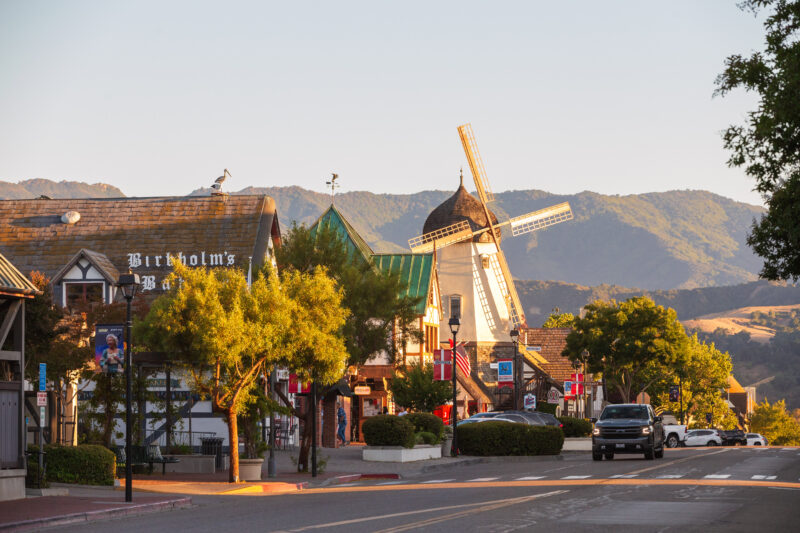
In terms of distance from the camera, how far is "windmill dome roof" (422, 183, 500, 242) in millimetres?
86500

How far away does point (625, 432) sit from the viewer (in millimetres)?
42250

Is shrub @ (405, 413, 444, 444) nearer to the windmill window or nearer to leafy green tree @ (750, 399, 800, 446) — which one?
the windmill window

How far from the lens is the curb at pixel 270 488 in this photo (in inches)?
1113

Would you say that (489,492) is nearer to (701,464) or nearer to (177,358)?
(177,358)

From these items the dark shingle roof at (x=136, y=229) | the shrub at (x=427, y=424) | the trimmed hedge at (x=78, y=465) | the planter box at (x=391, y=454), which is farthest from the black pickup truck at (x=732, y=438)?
the trimmed hedge at (x=78, y=465)

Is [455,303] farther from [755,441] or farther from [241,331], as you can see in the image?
[241,331]

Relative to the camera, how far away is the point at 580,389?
215ft

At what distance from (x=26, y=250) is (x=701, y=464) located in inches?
1136

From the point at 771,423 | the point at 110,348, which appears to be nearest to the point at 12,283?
the point at 110,348

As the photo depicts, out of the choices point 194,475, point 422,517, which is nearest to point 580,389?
point 194,475

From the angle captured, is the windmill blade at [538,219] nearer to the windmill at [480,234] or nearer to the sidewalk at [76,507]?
the windmill at [480,234]

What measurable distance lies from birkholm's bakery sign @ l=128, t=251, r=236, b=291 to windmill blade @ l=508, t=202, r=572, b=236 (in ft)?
157

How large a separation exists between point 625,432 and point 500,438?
6.66 metres

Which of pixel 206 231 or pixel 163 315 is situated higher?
pixel 206 231
